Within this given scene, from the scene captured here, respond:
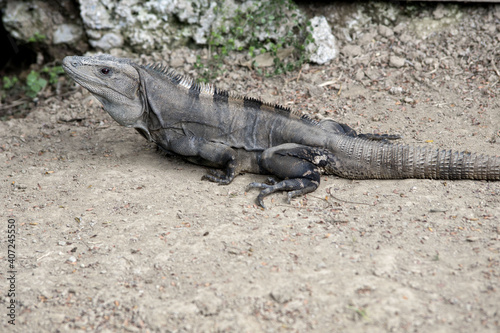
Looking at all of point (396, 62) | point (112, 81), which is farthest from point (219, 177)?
point (396, 62)

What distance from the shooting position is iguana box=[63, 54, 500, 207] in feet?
14.7

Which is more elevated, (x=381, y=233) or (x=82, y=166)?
(x=381, y=233)

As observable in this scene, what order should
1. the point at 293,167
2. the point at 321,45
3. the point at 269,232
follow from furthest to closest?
the point at 321,45 < the point at 293,167 < the point at 269,232

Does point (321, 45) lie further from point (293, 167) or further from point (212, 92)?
point (293, 167)

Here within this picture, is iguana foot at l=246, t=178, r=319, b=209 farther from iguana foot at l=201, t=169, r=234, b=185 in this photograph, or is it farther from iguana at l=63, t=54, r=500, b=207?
iguana foot at l=201, t=169, r=234, b=185

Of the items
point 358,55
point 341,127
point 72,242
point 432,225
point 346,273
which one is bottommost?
point 72,242

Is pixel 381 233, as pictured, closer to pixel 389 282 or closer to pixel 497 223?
pixel 389 282

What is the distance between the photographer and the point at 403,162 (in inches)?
172

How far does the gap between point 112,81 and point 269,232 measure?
227 centimetres

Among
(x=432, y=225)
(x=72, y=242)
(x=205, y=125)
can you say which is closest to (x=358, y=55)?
(x=205, y=125)

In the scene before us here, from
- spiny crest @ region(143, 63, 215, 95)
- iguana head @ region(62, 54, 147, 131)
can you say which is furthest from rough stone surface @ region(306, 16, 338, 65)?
iguana head @ region(62, 54, 147, 131)

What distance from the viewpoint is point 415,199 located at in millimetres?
4070

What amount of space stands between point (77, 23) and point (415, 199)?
217 inches

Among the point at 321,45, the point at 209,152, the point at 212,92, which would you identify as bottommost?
the point at 209,152
